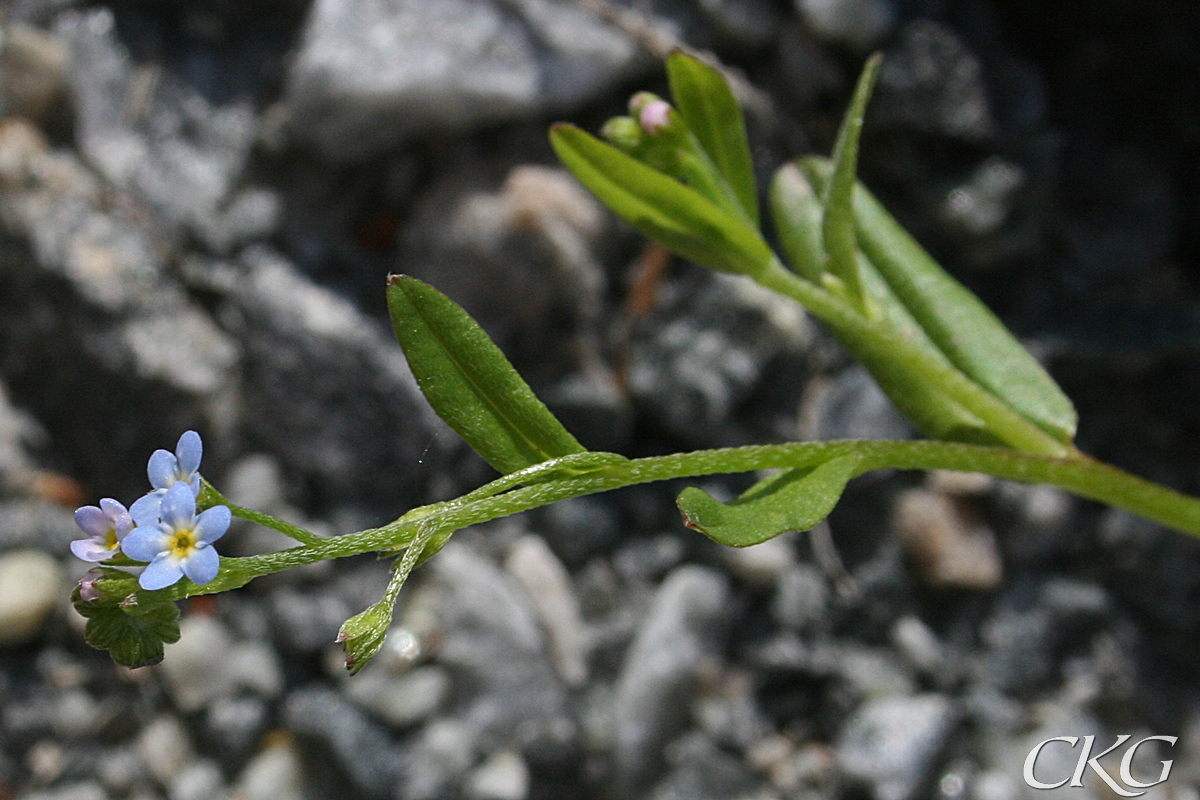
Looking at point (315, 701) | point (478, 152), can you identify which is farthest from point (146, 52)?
point (315, 701)

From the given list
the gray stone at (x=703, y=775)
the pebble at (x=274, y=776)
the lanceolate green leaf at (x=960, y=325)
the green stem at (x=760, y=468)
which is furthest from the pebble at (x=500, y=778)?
the lanceolate green leaf at (x=960, y=325)

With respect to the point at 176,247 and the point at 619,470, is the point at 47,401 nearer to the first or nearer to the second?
the point at 176,247

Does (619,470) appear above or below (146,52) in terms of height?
below

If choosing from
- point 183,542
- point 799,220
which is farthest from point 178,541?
point 799,220

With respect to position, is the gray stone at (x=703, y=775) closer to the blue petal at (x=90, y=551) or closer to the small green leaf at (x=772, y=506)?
the small green leaf at (x=772, y=506)

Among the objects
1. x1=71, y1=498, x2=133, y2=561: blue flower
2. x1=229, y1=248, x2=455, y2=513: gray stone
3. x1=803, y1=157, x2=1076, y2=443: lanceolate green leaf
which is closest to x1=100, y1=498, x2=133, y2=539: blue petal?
x1=71, y1=498, x2=133, y2=561: blue flower

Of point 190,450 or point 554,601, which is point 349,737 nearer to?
point 554,601
